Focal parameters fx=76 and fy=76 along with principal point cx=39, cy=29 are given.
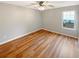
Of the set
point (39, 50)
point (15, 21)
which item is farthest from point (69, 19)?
point (15, 21)

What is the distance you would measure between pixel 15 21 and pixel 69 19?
3.71m

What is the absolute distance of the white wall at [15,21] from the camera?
12.8ft

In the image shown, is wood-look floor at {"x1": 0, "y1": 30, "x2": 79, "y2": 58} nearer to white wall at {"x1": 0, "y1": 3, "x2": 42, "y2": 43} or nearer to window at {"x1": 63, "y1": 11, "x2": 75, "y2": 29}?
white wall at {"x1": 0, "y1": 3, "x2": 42, "y2": 43}

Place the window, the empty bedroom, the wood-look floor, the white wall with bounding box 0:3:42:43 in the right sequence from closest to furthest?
1. the wood-look floor
2. the empty bedroom
3. the white wall with bounding box 0:3:42:43
4. the window

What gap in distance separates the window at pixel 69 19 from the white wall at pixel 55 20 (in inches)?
11.3

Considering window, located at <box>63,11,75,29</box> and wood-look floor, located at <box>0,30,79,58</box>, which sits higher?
window, located at <box>63,11,75,29</box>

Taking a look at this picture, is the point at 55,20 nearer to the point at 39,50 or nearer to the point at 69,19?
the point at 69,19

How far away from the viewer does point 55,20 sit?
6.36m

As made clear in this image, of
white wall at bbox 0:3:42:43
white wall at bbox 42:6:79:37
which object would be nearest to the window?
white wall at bbox 42:6:79:37

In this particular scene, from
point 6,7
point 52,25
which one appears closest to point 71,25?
point 52,25

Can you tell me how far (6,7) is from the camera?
3992mm

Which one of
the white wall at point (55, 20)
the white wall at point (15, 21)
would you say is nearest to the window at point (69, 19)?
the white wall at point (55, 20)

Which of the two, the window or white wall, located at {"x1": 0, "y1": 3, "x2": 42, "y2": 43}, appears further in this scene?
the window

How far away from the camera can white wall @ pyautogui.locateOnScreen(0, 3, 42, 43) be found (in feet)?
12.8
